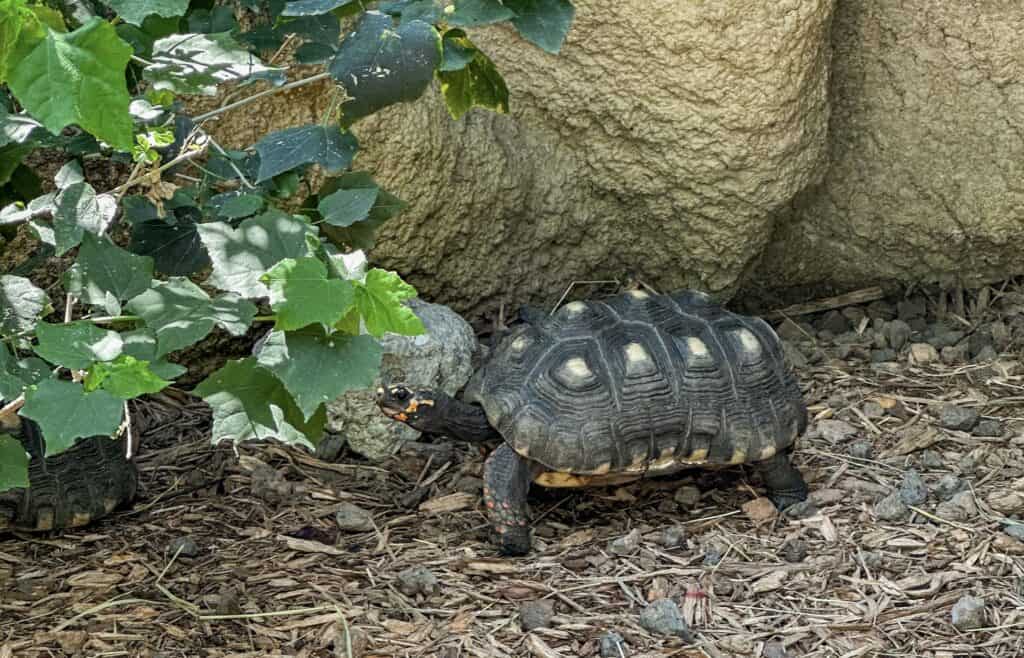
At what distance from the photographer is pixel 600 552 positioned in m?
2.96

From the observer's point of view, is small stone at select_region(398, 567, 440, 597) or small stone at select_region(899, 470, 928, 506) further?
small stone at select_region(899, 470, 928, 506)

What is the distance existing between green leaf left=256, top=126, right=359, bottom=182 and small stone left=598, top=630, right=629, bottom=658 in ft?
4.05

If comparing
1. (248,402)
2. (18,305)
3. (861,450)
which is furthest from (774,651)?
(18,305)

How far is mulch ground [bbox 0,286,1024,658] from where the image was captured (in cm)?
258

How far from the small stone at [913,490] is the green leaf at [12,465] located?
7.12ft

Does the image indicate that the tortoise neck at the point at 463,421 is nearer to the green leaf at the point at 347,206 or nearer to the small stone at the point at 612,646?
the small stone at the point at 612,646

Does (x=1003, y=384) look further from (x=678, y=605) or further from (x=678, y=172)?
(x=678, y=605)

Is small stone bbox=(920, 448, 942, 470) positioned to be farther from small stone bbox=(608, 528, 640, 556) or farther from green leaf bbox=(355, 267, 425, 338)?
green leaf bbox=(355, 267, 425, 338)

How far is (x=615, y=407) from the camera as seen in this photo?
306 centimetres

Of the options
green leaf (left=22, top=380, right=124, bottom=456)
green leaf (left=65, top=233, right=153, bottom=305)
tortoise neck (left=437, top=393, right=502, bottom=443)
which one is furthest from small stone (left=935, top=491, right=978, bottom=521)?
green leaf (left=22, top=380, right=124, bottom=456)

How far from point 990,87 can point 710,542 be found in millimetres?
1710

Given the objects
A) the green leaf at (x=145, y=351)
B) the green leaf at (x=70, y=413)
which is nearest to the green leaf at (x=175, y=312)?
the green leaf at (x=145, y=351)

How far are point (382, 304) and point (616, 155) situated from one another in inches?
93.3

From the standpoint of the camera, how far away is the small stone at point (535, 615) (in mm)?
2637
